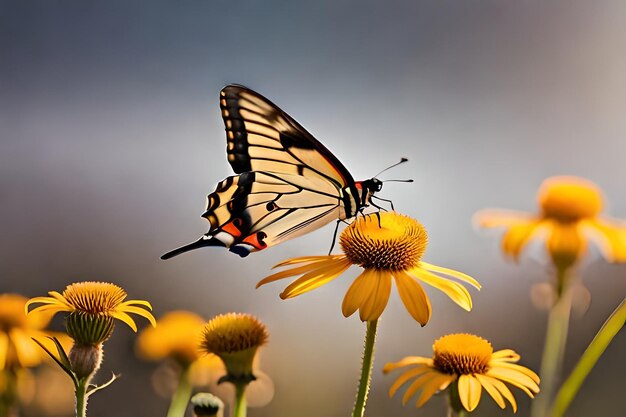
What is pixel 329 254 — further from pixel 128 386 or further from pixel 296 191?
pixel 128 386

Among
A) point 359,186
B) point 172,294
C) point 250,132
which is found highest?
point 250,132

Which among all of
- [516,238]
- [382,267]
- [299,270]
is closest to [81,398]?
[299,270]

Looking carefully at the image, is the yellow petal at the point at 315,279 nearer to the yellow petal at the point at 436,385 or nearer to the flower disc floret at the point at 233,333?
the flower disc floret at the point at 233,333

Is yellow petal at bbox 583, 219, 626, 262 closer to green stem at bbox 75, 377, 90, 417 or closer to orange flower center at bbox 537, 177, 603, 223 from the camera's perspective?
orange flower center at bbox 537, 177, 603, 223

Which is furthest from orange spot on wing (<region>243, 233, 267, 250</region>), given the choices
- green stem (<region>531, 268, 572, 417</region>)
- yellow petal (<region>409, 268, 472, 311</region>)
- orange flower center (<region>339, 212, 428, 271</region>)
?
green stem (<region>531, 268, 572, 417</region>)

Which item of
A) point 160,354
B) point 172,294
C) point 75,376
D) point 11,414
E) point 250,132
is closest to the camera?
point 75,376

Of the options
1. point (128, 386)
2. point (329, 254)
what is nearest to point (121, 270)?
point (128, 386)

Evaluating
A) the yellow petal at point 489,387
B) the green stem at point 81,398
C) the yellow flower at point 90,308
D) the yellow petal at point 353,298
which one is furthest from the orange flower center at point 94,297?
the yellow petal at point 489,387

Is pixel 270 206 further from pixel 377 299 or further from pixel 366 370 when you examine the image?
pixel 366 370

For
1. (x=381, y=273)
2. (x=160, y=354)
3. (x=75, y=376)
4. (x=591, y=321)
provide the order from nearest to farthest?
1. (x=75, y=376)
2. (x=381, y=273)
3. (x=160, y=354)
4. (x=591, y=321)
